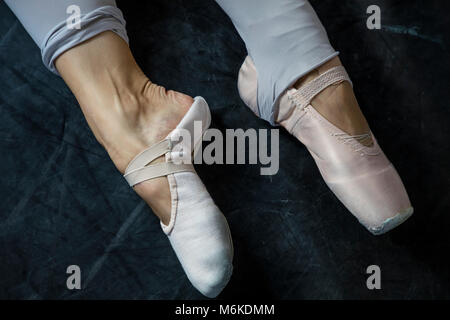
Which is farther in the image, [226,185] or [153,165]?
[226,185]

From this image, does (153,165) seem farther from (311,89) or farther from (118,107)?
(311,89)

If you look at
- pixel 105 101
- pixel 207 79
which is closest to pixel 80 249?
pixel 105 101

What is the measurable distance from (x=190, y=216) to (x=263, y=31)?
0.34 m

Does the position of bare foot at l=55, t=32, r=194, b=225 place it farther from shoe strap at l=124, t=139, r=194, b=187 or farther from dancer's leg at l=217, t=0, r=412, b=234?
dancer's leg at l=217, t=0, r=412, b=234

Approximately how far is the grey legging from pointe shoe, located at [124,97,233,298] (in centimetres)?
17

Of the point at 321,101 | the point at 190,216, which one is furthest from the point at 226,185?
the point at 321,101

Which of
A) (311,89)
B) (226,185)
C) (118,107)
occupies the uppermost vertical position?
(118,107)

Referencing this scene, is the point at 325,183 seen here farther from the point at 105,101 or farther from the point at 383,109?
the point at 105,101

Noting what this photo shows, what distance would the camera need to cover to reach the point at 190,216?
0.74 meters

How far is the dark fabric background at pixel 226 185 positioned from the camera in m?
0.84

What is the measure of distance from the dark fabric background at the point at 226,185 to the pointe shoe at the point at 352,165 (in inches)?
3.9

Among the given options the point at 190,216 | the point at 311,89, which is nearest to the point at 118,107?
the point at 190,216

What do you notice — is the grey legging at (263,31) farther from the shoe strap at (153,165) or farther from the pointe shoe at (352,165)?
the shoe strap at (153,165)

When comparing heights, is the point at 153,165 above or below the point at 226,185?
above
